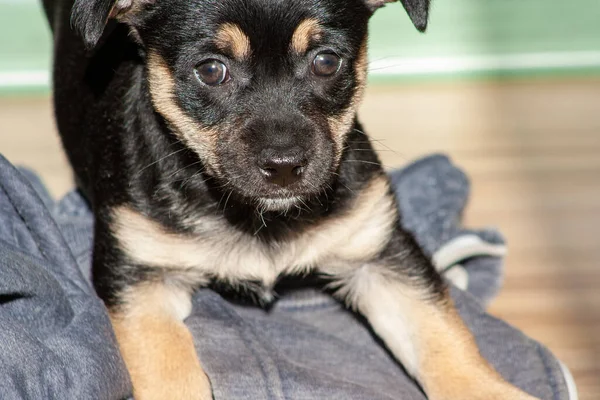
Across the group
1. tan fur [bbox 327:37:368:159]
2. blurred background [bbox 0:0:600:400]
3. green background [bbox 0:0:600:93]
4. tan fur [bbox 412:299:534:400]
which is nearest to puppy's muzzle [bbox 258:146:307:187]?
tan fur [bbox 327:37:368:159]

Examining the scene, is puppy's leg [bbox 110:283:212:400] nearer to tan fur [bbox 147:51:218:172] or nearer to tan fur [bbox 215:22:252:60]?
tan fur [bbox 147:51:218:172]

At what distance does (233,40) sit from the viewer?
2.50 metres

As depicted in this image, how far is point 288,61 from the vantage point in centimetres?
255

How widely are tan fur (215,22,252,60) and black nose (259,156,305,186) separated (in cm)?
29

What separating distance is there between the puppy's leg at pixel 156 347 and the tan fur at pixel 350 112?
0.69 m

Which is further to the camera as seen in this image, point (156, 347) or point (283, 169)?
point (156, 347)

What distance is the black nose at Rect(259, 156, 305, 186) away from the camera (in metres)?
2.48

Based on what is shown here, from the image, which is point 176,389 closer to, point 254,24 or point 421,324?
point 421,324

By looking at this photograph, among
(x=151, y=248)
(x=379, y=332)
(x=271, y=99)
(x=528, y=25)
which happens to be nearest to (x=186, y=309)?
(x=151, y=248)

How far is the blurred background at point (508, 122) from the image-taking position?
3938 mm

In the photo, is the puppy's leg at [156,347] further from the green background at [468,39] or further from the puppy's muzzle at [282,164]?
the green background at [468,39]

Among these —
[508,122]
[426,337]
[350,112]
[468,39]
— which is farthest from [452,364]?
[468,39]

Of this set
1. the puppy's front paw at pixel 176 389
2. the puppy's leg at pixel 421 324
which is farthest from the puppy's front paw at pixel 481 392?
the puppy's front paw at pixel 176 389

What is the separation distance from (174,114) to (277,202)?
374mm
